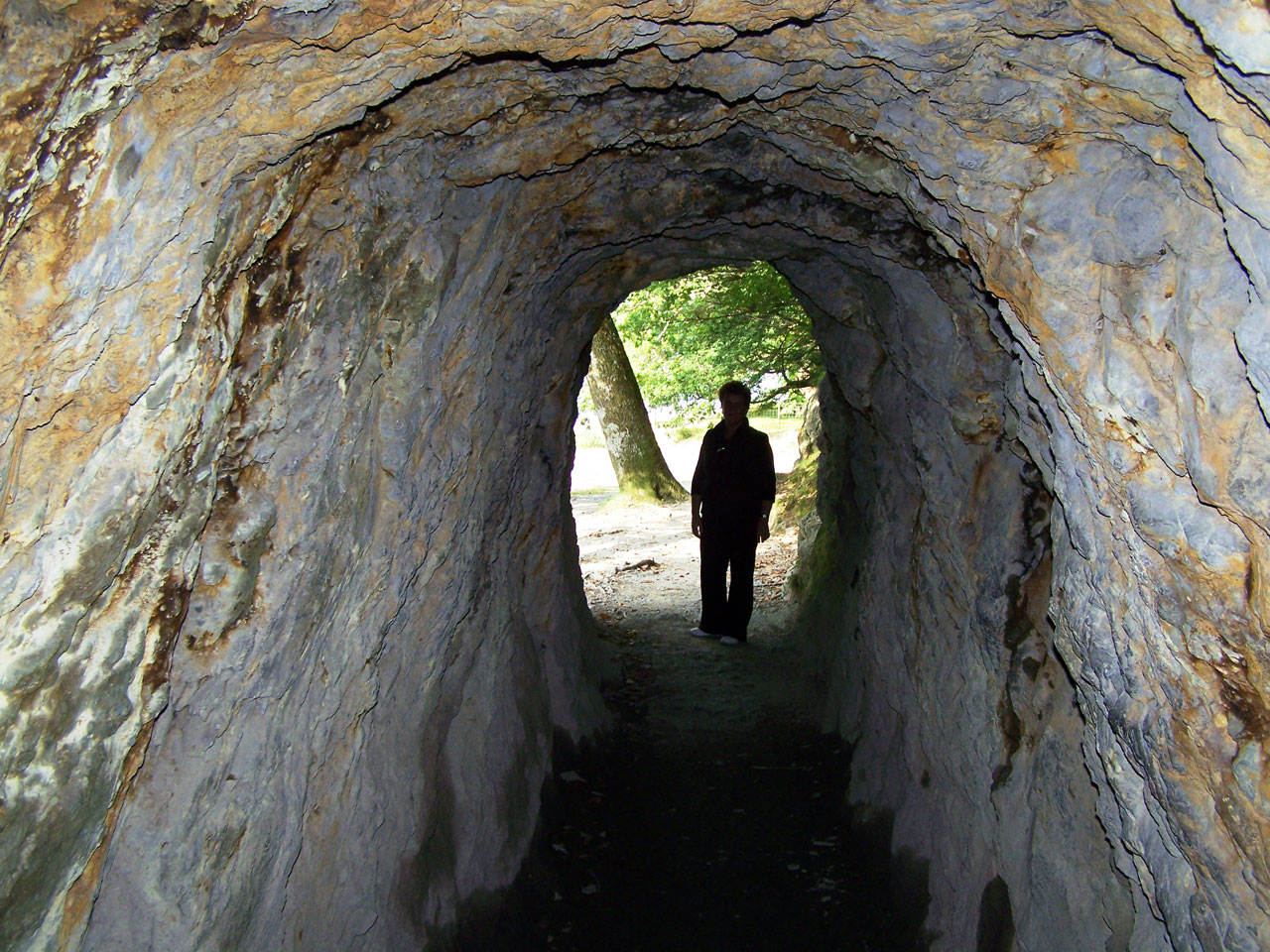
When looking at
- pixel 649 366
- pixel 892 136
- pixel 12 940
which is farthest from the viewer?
pixel 649 366

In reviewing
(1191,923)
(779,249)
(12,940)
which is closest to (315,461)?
(12,940)

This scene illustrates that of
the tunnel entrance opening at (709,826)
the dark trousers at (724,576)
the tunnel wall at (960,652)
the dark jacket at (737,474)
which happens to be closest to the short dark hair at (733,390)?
the dark jacket at (737,474)

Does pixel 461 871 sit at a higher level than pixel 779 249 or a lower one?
lower

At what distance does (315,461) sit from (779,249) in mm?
3558

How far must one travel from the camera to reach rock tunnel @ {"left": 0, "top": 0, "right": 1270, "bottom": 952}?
78.9 inches

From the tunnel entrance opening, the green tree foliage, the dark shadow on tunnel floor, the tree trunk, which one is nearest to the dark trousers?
the tunnel entrance opening

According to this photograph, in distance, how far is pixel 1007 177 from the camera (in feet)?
9.36

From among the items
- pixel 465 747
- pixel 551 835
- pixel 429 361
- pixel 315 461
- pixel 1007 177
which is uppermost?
pixel 1007 177

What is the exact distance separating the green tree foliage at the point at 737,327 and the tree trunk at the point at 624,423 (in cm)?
177

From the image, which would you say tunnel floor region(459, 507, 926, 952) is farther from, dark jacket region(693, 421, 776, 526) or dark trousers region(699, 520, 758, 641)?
dark jacket region(693, 421, 776, 526)

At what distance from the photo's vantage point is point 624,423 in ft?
52.5

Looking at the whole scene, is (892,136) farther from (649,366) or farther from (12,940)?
(649,366)

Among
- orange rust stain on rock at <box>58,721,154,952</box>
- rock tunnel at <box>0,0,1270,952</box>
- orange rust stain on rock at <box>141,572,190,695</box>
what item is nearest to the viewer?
rock tunnel at <box>0,0,1270,952</box>

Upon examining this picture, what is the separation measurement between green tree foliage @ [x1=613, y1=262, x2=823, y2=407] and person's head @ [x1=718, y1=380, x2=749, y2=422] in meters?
2.85
